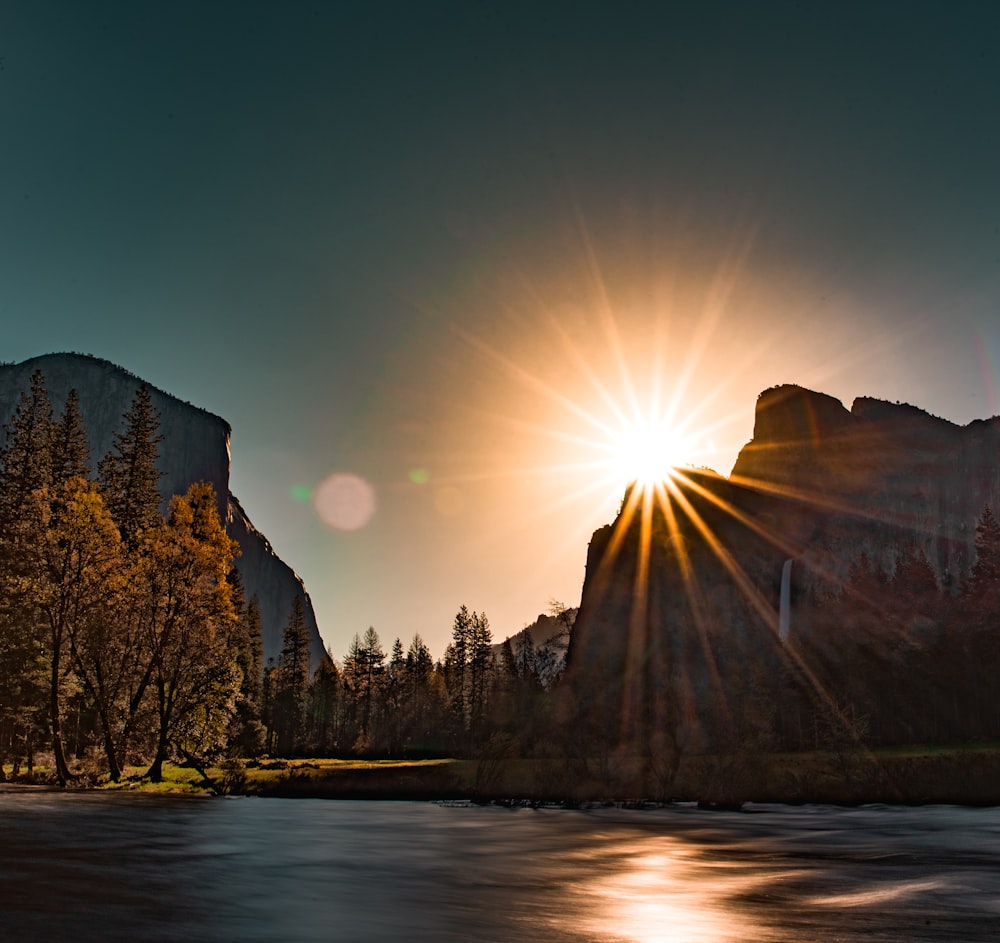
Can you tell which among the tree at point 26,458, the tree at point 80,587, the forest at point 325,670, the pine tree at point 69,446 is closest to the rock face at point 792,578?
the forest at point 325,670

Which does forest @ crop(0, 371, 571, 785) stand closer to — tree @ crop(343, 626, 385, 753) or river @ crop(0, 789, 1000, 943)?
river @ crop(0, 789, 1000, 943)

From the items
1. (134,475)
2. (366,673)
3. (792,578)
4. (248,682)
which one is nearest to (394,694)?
(366,673)

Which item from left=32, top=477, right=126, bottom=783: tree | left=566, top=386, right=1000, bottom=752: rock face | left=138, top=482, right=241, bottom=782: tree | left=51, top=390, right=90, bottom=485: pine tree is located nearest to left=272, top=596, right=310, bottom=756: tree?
left=566, top=386, right=1000, bottom=752: rock face

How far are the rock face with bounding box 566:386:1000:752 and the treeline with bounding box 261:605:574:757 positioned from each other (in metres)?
11.4

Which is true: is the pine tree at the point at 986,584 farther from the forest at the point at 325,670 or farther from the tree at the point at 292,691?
the tree at the point at 292,691

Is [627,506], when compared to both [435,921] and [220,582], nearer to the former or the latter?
[220,582]

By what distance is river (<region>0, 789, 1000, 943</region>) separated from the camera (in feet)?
40.9

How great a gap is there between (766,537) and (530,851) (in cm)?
9960

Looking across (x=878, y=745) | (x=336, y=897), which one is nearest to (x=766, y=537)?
(x=878, y=745)

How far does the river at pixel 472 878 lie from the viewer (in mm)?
12461

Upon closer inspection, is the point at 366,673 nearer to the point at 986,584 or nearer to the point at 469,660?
the point at 469,660

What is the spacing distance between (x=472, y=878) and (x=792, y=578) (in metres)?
102

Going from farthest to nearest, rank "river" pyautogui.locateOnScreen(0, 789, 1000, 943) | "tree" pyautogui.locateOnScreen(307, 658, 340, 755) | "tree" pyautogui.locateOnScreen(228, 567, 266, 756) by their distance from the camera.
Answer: "tree" pyautogui.locateOnScreen(307, 658, 340, 755)
"tree" pyautogui.locateOnScreen(228, 567, 266, 756)
"river" pyautogui.locateOnScreen(0, 789, 1000, 943)

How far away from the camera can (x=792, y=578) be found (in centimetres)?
11162
